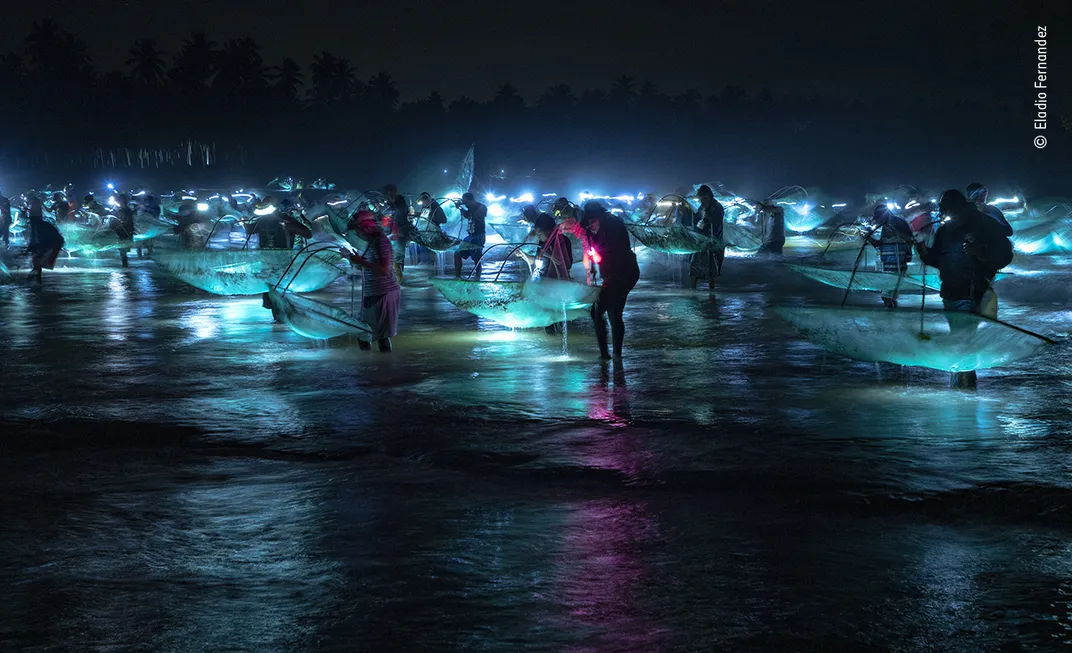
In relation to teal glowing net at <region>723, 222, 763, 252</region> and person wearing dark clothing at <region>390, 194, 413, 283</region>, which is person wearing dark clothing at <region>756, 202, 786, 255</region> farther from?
person wearing dark clothing at <region>390, 194, 413, 283</region>

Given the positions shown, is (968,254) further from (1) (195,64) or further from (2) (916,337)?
(1) (195,64)

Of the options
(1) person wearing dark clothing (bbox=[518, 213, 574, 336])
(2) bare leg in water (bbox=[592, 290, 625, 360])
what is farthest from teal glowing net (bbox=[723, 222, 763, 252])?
(2) bare leg in water (bbox=[592, 290, 625, 360])

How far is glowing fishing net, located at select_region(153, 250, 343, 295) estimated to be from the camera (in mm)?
16156

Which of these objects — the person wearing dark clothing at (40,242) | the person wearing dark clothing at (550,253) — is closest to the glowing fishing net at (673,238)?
the person wearing dark clothing at (550,253)

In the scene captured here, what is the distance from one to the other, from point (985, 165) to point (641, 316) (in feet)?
270

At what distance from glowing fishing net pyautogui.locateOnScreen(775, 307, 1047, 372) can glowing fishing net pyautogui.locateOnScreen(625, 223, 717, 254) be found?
361 inches

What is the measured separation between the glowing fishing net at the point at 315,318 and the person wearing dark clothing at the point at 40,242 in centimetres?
1225

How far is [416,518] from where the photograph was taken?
20.7 ft

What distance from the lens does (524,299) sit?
12.8 metres

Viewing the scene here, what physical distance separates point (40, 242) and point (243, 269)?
8410 millimetres

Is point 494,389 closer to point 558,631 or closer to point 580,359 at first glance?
→ point 580,359

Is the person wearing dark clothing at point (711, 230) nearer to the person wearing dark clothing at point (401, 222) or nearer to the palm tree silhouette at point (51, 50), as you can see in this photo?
the person wearing dark clothing at point (401, 222)

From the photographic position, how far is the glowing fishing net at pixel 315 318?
11938 millimetres

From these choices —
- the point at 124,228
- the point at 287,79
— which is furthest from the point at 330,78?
the point at 124,228
